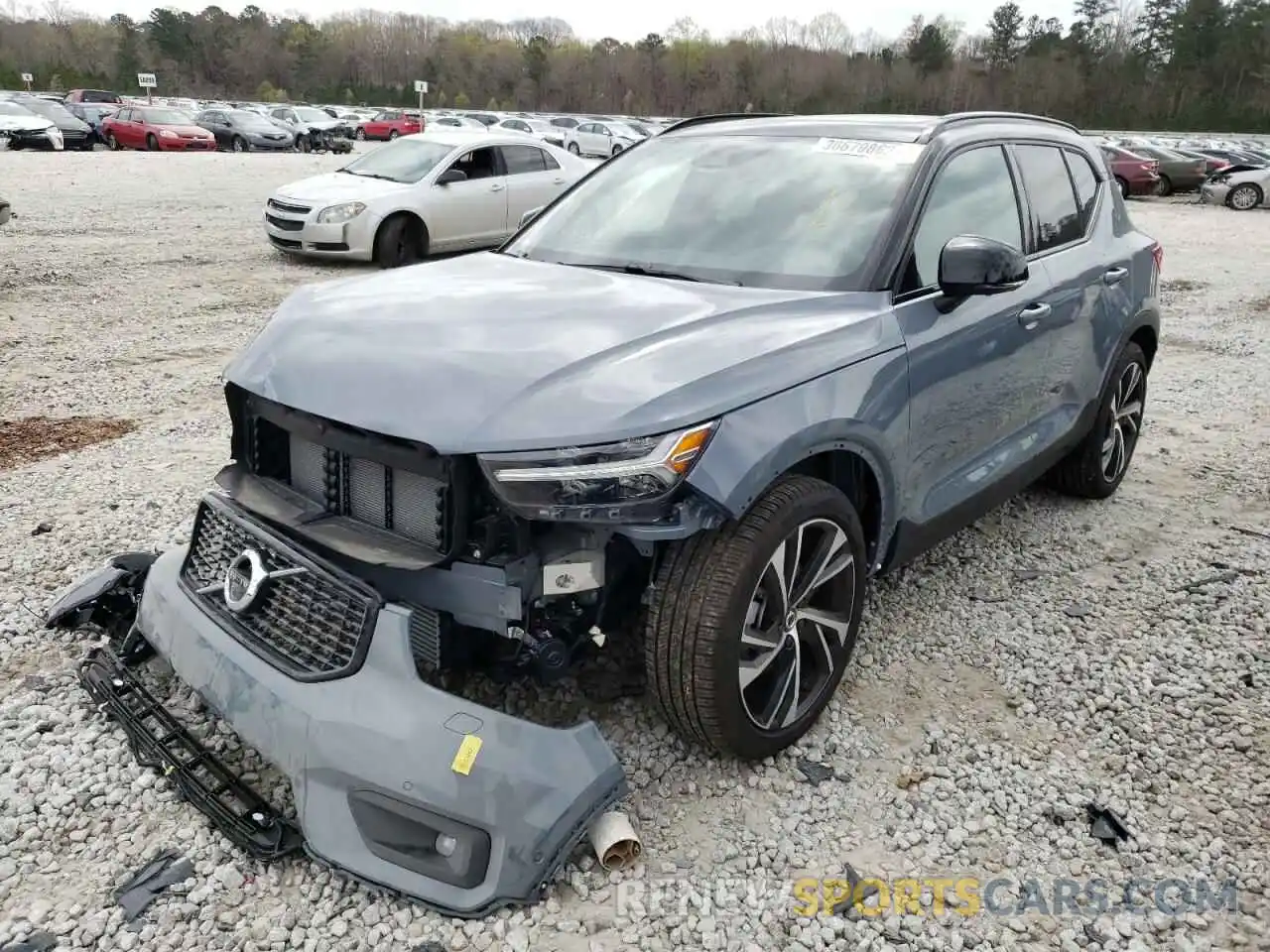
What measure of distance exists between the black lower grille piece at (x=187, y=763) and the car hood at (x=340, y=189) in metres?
8.68

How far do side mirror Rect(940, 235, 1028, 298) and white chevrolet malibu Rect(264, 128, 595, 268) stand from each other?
8823mm

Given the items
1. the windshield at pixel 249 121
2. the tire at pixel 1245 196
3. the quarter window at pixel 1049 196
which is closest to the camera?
the quarter window at pixel 1049 196

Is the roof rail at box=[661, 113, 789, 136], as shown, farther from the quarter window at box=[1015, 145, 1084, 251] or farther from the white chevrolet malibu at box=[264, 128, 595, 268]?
the white chevrolet malibu at box=[264, 128, 595, 268]

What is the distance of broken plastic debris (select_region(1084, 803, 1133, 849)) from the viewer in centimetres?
270

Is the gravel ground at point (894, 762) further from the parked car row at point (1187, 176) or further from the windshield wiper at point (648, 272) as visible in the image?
the parked car row at point (1187, 176)

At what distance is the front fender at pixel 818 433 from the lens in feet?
Result: 8.11

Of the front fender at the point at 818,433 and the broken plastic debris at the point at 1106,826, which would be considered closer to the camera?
the front fender at the point at 818,433

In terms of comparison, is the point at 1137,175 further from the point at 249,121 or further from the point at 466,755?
the point at 466,755

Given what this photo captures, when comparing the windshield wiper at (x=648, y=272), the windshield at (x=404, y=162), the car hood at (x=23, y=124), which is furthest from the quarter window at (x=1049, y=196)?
the car hood at (x=23, y=124)

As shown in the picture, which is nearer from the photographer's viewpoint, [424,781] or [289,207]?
[424,781]

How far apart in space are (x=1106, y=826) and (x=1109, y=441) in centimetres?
265

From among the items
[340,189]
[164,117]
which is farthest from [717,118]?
[164,117]

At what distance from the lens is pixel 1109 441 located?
490 centimetres

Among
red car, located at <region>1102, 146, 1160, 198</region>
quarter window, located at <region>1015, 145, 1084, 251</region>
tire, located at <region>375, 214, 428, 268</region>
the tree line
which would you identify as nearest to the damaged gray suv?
quarter window, located at <region>1015, 145, 1084, 251</region>
